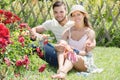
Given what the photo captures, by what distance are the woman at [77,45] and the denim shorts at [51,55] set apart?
19 centimetres

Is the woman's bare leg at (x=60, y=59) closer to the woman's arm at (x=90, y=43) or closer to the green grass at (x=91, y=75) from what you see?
the green grass at (x=91, y=75)

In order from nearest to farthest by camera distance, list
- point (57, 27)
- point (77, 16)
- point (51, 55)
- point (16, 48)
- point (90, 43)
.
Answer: point (16, 48) → point (90, 43) → point (77, 16) → point (51, 55) → point (57, 27)

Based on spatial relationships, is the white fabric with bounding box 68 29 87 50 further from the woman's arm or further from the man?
the man

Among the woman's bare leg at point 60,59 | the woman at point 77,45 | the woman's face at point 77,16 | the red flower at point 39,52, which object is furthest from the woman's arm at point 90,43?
the red flower at point 39,52

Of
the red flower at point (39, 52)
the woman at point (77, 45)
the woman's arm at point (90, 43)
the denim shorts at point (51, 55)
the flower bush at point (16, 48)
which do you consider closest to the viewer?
the flower bush at point (16, 48)

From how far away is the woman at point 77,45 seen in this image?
4809 mm

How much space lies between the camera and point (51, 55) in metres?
5.19

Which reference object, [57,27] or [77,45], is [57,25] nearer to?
[57,27]

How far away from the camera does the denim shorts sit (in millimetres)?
5170

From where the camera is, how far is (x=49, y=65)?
211 inches

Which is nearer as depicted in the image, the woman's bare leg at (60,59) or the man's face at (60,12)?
the woman's bare leg at (60,59)

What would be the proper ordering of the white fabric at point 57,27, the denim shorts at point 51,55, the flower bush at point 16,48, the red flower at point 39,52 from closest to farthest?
1. the flower bush at point 16,48
2. the red flower at point 39,52
3. the denim shorts at point 51,55
4. the white fabric at point 57,27

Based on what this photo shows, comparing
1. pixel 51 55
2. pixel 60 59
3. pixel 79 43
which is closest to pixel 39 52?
pixel 51 55

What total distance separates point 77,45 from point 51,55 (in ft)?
1.13
